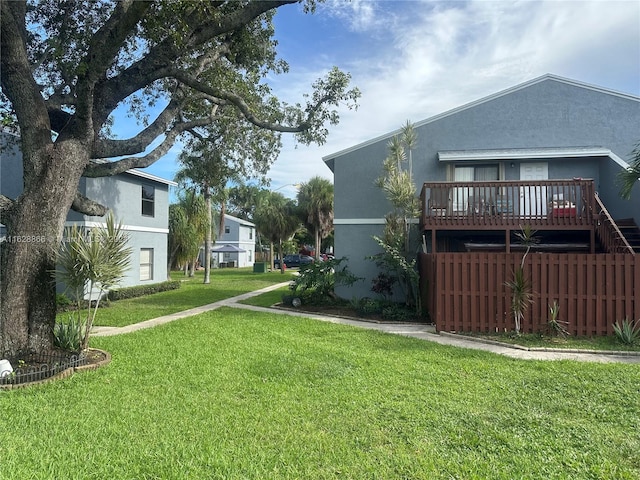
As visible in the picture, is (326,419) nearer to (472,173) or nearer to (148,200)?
(472,173)

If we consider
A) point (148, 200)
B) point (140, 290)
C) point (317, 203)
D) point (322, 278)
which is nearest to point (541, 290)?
point (322, 278)

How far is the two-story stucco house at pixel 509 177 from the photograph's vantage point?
1193cm

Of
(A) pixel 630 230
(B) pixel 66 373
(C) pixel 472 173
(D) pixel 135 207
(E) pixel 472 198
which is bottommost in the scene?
(B) pixel 66 373

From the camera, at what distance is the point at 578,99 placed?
1387cm

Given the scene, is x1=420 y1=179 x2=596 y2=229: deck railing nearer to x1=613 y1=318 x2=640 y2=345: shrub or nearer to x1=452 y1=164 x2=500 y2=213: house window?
x1=452 y1=164 x2=500 y2=213: house window

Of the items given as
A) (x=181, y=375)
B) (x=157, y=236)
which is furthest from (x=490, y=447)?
(x=157, y=236)

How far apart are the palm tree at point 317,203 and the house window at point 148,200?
41.2ft

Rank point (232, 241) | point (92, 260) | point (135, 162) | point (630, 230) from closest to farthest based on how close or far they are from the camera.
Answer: point (92, 260)
point (135, 162)
point (630, 230)
point (232, 241)

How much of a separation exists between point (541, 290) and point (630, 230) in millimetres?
4891

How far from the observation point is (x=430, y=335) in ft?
31.8

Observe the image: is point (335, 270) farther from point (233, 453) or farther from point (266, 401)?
point (233, 453)

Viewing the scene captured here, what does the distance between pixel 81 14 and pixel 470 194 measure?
1198 centimetres

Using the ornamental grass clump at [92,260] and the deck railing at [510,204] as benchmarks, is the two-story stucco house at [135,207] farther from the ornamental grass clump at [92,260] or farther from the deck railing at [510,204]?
the deck railing at [510,204]

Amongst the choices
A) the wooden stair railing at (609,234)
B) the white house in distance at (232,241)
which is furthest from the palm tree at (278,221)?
the wooden stair railing at (609,234)
